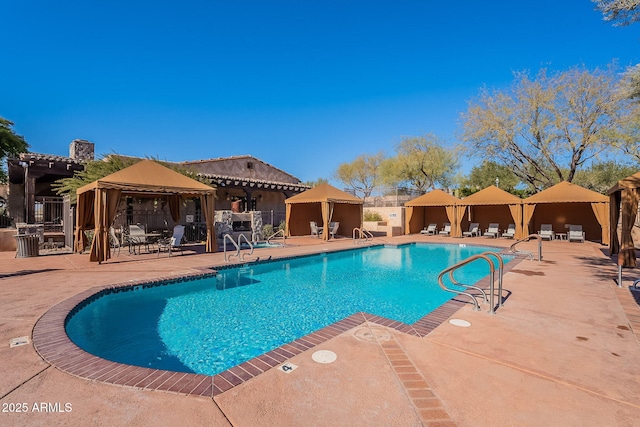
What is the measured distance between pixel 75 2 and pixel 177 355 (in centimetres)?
1403

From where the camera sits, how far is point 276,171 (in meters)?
26.9

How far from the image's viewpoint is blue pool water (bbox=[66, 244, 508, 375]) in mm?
4426

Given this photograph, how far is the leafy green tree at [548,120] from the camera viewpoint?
1994 centimetres

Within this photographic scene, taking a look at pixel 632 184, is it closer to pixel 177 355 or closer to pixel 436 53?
pixel 177 355

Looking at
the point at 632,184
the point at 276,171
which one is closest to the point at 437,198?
the point at 632,184

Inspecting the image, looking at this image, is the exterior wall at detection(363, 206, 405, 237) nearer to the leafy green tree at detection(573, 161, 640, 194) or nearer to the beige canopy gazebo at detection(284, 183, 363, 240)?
the beige canopy gazebo at detection(284, 183, 363, 240)

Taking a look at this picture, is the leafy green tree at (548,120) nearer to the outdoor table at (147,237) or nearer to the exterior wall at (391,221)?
the exterior wall at (391,221)

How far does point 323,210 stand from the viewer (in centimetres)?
1672

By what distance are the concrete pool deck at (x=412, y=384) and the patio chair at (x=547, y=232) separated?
14341 millimetres

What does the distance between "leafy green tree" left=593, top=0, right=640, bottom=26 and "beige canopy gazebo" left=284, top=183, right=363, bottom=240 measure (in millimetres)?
11739

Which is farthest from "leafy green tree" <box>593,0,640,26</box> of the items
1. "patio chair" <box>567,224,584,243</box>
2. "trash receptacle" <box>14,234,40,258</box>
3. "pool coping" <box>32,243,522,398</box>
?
"trash receptacle" <box>14,234,40,258</box>

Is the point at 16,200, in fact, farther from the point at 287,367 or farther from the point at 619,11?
the point at 619,11

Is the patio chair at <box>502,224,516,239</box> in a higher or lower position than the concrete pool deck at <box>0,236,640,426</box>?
higher

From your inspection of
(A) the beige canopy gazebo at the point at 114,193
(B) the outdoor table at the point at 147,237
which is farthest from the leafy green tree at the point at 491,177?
(B) the outdoor table at the point at 147,237
